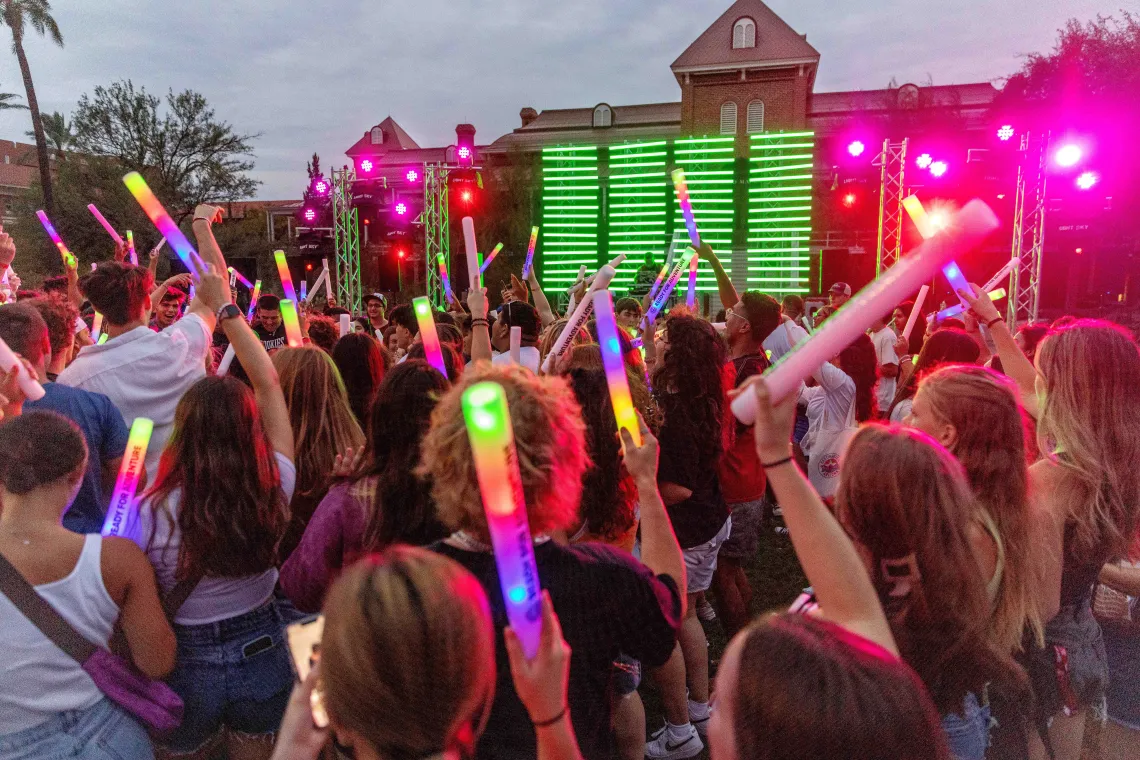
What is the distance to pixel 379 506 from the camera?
1.96m

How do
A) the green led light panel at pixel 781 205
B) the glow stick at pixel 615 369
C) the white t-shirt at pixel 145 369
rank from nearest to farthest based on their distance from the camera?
the glow stick at pixel 615 369 → the white t-shirt at pixel 145 369 → the green led light panel at pixel 781 205

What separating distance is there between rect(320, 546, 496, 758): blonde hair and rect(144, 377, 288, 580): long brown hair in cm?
115

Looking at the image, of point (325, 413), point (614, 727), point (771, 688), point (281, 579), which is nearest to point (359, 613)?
point (771, 688)

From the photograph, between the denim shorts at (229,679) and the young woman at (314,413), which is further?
the young woman at (314,413)

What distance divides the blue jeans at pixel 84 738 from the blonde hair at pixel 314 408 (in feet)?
3.11

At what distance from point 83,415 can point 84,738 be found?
49.8 inches

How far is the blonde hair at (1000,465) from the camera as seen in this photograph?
1801mm

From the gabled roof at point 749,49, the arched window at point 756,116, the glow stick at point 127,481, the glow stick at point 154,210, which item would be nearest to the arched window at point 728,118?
the arched window at point 756,116

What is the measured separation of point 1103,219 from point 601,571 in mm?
24173

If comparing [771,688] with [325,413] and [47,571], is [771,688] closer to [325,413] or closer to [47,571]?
[47,571]

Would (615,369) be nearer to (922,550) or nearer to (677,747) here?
(922,550)

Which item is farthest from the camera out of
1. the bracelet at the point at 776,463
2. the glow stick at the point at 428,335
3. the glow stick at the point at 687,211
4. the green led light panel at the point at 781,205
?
the green led light panel at the point at 781,205

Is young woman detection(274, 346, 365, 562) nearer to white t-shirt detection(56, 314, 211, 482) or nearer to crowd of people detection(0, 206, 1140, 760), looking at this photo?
crowd of people detection(0, 206, 1140, 760)

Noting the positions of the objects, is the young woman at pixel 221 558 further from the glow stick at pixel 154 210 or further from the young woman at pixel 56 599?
the glow stick at pixel 154 210
